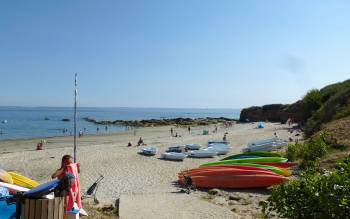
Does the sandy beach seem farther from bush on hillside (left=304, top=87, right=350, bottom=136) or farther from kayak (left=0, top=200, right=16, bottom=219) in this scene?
bush on hillside (left=304, top=87, right=350, bottom=136)

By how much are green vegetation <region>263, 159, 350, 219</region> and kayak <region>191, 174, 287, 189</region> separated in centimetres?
787

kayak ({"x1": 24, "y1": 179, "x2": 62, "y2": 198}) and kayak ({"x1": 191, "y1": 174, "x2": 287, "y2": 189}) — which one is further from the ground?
kayak ({"x1": 24, "y1": 179, "x2": 62, "y2": 198})

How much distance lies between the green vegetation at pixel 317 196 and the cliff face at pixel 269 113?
63727 mm

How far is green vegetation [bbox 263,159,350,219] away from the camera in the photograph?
5.92 m

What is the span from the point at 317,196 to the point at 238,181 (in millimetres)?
8862

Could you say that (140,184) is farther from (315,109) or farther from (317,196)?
(315,109)

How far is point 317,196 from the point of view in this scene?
6133 mm

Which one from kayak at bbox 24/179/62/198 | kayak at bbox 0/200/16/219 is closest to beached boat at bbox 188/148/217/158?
kayak at bbox 0/200/16/219

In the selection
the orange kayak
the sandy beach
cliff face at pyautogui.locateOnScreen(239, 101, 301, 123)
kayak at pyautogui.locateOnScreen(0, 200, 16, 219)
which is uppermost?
cliff face at pyautogui.locateOnScreen(239, 101, 301, 123)

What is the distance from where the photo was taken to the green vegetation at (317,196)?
19.4ft

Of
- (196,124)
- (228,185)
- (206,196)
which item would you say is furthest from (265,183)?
(196,124)

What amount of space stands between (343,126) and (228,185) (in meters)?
8.45

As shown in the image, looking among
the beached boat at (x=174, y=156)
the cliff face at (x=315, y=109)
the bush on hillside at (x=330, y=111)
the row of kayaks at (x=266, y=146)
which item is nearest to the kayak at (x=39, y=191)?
the beached boat at (x=174, y=156)

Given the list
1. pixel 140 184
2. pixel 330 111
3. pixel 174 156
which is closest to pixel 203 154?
pixel 174 156
